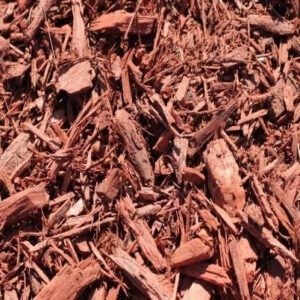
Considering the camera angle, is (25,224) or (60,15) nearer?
(25,224)

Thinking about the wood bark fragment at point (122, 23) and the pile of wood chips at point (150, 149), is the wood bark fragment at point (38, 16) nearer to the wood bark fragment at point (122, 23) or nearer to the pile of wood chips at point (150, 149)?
the pile of wood chips at point (150, 149)

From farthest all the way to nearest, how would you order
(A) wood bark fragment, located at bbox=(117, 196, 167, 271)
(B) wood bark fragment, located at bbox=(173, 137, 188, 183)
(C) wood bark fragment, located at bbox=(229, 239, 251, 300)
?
(B) wood bark fragment, located at bbox=(173, 137, 188, 183)
(A) wood bark fragment, located at bbox=(117, 196, 167, 271)
(C) wood bark fragment, located at bbox=(229, 239, 251, 300)

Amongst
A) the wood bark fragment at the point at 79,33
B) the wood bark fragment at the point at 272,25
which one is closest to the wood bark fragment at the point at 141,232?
the wood bark fragment at the point at 79,33

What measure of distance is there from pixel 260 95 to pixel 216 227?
28.4 inches

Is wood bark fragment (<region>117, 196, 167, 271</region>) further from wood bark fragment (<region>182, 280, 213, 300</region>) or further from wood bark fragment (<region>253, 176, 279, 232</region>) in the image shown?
wood bark fragment (<region>253, 176, 279, 232</region>)

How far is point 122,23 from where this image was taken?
271 centimetres

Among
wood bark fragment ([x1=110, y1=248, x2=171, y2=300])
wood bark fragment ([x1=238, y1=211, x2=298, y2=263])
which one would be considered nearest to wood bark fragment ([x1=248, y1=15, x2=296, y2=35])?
wood bark fragment ([x1=238, y1=211, x2=298, y2=263])

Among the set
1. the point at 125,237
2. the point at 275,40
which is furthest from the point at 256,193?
the point at 275,40

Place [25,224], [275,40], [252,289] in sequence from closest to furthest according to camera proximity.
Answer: [252,289] < [25,224] < [275,40]

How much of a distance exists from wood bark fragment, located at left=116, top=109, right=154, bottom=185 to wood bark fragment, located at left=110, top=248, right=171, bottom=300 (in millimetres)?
379

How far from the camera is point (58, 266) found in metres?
2.40

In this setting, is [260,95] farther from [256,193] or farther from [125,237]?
[125,237]

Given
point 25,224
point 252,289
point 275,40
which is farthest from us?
point 275,40

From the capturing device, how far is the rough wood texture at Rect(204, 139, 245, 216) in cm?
242
